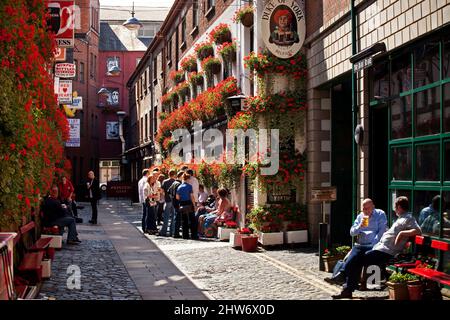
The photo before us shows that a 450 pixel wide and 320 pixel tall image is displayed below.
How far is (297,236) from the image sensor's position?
49.9ft

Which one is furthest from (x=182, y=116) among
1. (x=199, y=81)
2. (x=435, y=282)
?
(x=435, y=282)

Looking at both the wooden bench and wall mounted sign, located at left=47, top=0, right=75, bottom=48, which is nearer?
the wooden bench

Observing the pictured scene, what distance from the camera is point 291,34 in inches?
605

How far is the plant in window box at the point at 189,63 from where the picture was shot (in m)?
26.1

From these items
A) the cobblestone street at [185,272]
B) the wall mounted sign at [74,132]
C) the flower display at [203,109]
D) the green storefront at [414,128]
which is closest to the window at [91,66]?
the wall mounted sign at [74,132]

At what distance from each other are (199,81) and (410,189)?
15192 mm

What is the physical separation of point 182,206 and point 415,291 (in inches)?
370

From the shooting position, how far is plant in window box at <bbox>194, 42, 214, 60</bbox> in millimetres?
23000

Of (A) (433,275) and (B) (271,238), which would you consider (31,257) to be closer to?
(A) (433,275)

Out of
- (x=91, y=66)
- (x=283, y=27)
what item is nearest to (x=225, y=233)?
(x=283, y=27)

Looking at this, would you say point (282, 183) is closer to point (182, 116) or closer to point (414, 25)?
point (414, 25)

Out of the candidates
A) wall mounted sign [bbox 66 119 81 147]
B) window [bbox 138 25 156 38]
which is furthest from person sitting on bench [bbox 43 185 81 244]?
window [bbox 138 25 156 38]

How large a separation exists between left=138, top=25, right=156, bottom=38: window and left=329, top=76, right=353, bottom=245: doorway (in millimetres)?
50858

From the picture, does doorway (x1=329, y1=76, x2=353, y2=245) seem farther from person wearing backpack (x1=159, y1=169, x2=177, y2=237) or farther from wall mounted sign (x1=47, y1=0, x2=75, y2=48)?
wall mounted sign (x1=47, y1=0, x2=75, y2=48)
